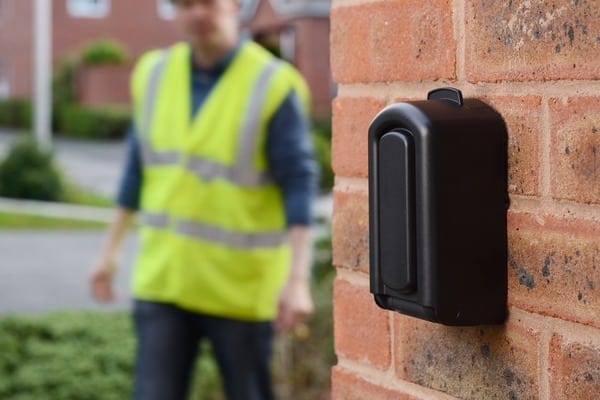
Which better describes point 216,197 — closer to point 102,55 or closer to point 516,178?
point 516,178

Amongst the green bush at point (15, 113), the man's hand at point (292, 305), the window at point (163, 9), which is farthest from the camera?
the window at point (163, 9)

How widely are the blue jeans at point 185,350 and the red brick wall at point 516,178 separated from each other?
7.75 ft

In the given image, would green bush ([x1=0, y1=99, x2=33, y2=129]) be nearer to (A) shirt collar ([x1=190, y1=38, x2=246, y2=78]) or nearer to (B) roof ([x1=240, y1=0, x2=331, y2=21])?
(B) roof ([x1=240, y1=0, x2=331, y2=21])

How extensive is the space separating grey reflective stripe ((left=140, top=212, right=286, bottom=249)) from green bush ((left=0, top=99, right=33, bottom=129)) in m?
35.0

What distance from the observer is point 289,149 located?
3820 millimetres

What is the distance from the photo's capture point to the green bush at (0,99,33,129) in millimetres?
38125

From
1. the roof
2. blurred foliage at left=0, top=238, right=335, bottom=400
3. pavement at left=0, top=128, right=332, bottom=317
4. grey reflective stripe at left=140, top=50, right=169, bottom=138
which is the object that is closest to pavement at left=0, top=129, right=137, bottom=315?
pavement at left=0, top=128, right=332, bottom=317

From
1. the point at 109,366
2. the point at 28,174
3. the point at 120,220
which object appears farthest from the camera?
the point at 28,174

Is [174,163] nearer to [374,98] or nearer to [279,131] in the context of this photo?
[279,131]

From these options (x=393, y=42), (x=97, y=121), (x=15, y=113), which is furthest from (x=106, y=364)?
(x=15, y=113)

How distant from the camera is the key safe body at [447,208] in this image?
1.18 metres

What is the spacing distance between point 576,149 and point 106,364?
5.06 metres

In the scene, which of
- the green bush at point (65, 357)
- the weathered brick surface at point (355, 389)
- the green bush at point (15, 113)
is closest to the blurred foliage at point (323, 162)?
the green bush at point (65, 357)

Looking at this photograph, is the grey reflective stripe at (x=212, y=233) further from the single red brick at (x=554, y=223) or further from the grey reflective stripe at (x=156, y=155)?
the single red brick at (x=554, y=223)
